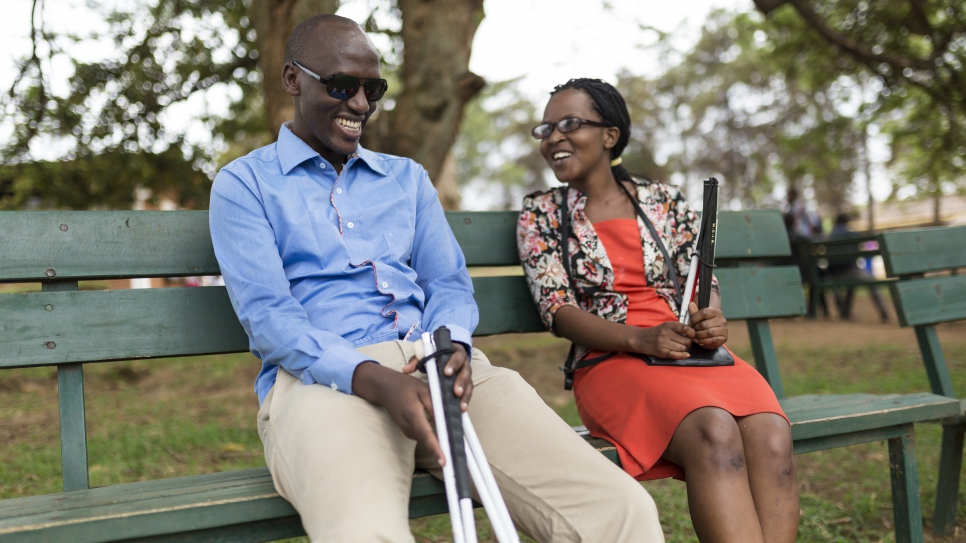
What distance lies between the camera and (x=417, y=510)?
226 cm

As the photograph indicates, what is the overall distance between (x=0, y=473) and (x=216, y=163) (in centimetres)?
439

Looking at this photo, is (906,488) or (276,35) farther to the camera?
(276,35)

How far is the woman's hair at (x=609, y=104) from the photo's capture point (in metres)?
3.31

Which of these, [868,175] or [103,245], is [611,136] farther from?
[868,175]

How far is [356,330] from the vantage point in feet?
8.21

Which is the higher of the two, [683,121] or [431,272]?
[683,121]

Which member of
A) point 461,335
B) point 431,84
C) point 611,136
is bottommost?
point 461,335

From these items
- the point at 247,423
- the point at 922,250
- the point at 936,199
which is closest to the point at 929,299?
the point at 922,250

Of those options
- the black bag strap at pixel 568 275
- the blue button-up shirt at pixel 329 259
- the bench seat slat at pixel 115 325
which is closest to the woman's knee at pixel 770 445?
the black bag strap at pixel 568 275

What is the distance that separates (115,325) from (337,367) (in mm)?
917

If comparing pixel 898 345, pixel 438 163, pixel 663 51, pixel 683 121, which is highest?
pixel 663 51

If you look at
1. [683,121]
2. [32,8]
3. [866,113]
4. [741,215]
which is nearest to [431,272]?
[741,215]

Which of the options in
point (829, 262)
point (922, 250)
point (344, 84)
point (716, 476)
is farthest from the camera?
point (829, 262)

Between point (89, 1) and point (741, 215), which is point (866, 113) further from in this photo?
point (89, 1)
